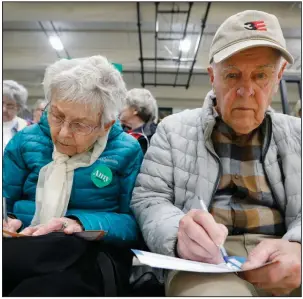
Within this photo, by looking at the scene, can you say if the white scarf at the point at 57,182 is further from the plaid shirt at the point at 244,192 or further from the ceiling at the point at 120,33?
the ceiling at the point at 120,33

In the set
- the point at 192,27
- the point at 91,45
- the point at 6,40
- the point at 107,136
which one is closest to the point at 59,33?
the point at 91,45

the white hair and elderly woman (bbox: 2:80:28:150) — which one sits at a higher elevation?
elderly woman (bbox: 2:80:28:150)

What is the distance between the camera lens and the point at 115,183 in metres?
1.27

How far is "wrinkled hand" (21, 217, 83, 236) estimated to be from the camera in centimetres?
95

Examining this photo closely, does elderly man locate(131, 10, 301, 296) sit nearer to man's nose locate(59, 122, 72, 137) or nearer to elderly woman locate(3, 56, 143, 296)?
elderly woman locate(3, 56, 143, 296)

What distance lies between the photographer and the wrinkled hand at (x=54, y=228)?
947mm

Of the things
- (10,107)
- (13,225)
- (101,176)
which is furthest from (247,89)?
(10,107)

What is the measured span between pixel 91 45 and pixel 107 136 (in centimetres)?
732

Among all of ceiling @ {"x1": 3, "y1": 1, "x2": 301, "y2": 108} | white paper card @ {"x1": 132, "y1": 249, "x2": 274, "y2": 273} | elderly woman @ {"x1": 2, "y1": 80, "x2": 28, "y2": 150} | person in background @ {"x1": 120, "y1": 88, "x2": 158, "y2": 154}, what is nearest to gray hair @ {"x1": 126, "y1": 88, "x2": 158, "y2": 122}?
person in background @ {"x1": 120, "y1": 88, "x2": 158, "y2": 154}

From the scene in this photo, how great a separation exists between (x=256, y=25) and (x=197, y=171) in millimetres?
545

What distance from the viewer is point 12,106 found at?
9.38 ft

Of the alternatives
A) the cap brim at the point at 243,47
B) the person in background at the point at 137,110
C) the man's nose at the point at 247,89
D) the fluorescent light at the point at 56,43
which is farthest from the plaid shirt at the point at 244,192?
the fluorescent light at the point at 56,43

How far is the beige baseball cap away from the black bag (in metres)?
0.74

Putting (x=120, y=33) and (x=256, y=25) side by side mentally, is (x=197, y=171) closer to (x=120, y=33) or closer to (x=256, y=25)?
(x=256, y=25)
